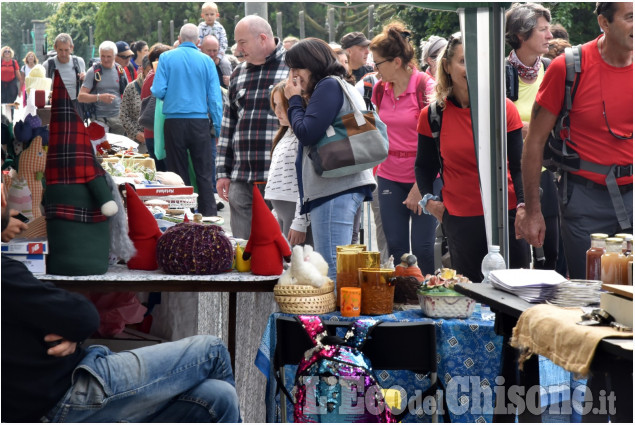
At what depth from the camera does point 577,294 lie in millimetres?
2514

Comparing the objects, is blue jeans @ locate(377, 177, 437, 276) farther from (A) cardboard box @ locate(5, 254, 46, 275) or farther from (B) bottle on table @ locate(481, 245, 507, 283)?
Answer: (A) cardboard box @ locate(5, 254, 46, 275)

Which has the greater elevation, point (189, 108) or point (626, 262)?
point (189, 108)

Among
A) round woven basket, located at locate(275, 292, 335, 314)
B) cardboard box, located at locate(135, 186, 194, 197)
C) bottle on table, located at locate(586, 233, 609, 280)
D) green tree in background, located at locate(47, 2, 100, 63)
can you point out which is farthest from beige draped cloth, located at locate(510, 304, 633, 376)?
green tree in background, located at locate(47, 2, 100, 63)

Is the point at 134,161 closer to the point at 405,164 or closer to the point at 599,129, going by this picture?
the point at 405,164

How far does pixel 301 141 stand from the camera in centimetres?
413

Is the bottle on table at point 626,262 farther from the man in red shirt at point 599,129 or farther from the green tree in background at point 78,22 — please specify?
the green tree in background at point 78,22

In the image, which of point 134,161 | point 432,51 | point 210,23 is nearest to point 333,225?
point 134,161

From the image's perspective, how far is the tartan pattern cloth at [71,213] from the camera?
3.33 meters

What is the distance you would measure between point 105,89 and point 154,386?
9811 millimetres

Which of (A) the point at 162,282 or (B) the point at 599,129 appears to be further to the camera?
(B) the point at 599,129

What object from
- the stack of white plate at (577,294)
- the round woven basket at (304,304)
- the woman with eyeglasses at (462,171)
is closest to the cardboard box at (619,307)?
the stack of white plate at (577,294)

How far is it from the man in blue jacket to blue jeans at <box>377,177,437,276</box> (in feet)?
9.83

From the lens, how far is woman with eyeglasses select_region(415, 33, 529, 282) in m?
4.11

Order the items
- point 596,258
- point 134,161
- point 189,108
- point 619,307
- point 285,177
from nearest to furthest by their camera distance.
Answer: point 619,307 < point 596,258 < point 285,177 < point 134,161 < point 189,108
